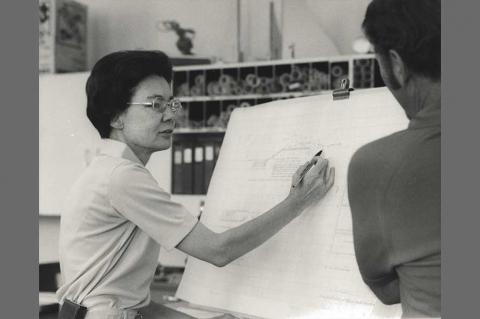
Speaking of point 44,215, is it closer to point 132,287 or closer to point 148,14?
point 148,14

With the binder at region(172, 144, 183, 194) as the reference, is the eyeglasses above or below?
above

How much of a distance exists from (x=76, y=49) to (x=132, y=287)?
292 cm

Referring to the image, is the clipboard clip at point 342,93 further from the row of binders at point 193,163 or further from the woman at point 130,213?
the row of binders at point 193,163

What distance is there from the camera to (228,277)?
1.45m

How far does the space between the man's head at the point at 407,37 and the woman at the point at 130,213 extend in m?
0.34

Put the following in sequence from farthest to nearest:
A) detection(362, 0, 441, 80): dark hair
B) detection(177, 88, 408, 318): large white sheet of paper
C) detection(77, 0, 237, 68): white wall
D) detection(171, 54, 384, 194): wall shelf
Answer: detection(171, 54, 384, 194): wall shelf
detection(77, 0, 237, 68): white wall
detection(177, 88, 408, 318): large white sheet of paper
detection(362, 0, 441, 80): dark hair

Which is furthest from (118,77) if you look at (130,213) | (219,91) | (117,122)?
(219,91)

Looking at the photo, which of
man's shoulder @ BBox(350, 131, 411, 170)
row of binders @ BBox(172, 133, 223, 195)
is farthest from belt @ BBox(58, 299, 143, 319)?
row of binders @ BBox(172, 133, 223, 195)

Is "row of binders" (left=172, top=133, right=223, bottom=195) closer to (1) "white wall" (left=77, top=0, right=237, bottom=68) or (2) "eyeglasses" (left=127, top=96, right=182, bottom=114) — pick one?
(1) "white wall" (left=77, top=0, right=237, bottom=68)

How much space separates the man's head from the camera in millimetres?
951

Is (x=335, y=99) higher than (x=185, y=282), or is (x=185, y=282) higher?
(x=335, y=99)

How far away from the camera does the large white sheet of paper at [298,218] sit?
120 centimetres

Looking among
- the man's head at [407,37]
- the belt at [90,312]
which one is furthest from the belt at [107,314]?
the man's head at [407,37]

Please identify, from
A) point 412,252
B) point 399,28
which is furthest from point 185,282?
point 399,28
